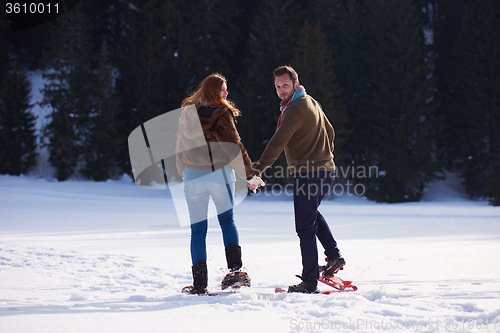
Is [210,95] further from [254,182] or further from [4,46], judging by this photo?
[4,46]

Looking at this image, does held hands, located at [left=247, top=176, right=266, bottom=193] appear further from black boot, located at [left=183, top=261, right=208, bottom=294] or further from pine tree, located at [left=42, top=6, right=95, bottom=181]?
pine tree, located at [left=42, top=6, right=95, bottom=181]

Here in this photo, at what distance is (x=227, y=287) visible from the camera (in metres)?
3.64

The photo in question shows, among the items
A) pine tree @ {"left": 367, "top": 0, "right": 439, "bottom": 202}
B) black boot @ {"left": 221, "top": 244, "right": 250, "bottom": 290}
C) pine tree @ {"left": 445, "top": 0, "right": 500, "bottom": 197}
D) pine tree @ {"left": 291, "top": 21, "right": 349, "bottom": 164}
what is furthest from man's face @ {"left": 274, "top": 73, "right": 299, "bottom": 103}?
→ pine tree @ {"left": 445, "top": 0, "right": 500, "bottom": 197}

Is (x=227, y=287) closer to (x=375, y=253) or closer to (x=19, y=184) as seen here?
(x=375, y=253)

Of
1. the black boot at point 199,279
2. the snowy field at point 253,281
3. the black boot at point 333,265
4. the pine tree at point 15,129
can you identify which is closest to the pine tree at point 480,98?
the snowy field at point 253,281

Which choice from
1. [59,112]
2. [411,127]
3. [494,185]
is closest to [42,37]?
[59,112]

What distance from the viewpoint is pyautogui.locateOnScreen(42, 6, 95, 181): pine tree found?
25438mm

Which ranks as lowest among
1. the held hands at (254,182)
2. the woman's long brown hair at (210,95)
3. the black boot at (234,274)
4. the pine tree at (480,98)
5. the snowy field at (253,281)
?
the snowy field at (253,281)

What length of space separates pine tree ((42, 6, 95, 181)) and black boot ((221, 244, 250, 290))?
23.8 metres

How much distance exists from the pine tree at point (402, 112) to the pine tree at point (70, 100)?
1739cm

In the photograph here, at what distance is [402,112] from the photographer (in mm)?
24266

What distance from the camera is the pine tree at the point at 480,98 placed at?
955 inches

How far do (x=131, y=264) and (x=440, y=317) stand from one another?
3.61m

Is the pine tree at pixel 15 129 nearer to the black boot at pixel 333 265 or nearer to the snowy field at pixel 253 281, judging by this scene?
the snowy field at pixel 253 281
